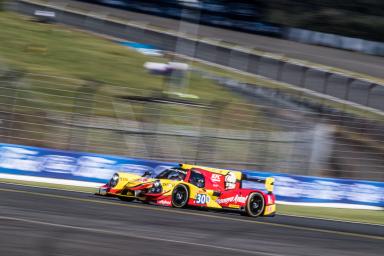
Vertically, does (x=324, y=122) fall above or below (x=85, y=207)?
above

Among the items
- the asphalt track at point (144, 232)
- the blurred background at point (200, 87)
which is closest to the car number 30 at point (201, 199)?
the asphalt track at point (144, 232)

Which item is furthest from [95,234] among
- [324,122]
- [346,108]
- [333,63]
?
[333,63]

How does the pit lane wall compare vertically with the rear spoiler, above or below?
below

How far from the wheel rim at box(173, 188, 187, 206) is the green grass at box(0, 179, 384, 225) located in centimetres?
410

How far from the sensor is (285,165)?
74.0ft

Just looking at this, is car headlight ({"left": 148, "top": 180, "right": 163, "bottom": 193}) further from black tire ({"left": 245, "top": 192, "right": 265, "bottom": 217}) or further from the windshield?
black tire ({"left": 245, "top": 192, "right": 265, "bottom": 217})

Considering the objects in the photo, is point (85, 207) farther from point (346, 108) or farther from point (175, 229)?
point (346, 108)

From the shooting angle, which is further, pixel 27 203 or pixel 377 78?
pixel 377 78

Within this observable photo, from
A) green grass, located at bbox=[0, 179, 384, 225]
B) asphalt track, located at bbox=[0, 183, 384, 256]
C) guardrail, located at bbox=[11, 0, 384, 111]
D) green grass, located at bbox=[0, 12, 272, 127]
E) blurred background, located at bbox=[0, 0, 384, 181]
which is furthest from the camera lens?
Answer: guardrail, located at bbox=[11, 0, 384, 111]

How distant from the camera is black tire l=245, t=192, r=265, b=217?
51.0 ft

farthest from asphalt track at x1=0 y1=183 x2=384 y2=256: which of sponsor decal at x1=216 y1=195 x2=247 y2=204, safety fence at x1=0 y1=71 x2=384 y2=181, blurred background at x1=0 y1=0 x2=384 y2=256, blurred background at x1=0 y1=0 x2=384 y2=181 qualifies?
blurred background at x1=0 y1=0 x2=384 y2=181

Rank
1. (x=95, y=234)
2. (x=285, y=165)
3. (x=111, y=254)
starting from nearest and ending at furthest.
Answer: (x=111, y=254) < (x=95, y=234) < (x=285, y=165)

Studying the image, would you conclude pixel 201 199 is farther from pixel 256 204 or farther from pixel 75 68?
pixel 75 68

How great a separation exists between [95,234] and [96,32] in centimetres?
3016
